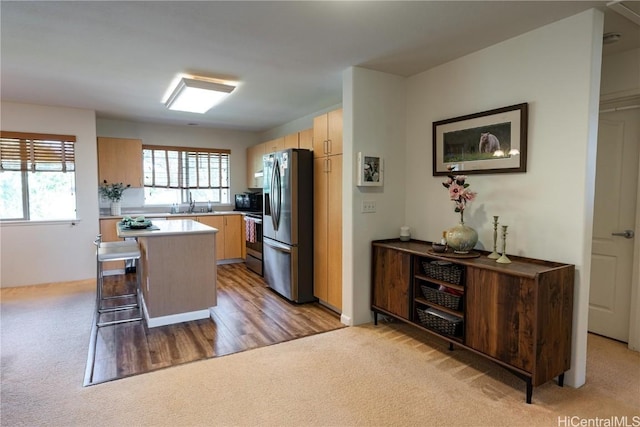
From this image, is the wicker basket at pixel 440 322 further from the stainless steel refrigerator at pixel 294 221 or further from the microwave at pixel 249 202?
the microwave at pixel 249 202

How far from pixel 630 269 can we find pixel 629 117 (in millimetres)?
1282

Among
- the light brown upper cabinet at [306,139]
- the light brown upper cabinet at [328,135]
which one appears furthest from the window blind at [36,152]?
the light brown upper cabinet at [328,135]

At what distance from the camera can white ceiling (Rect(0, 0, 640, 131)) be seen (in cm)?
224

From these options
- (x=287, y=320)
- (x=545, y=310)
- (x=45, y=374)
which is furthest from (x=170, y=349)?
(x=545, y=310)

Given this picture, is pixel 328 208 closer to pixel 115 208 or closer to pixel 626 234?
pixel 626 234

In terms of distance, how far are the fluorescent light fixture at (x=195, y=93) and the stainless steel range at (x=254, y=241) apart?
1.77 meters

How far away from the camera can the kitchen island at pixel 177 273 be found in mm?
3404

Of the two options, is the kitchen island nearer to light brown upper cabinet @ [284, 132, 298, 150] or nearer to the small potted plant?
light brown upper cabinet @ [284, 132, 298, 150]

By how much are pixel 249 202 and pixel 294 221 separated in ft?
7.76

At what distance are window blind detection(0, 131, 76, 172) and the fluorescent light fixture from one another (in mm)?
1750

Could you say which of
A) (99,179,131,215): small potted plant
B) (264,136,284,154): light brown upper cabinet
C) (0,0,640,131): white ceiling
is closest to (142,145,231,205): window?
(99,179,131,215): small potted plant

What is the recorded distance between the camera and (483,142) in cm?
291

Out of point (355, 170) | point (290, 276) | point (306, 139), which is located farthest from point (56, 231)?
point (355, 170)

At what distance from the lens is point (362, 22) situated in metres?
2.44
